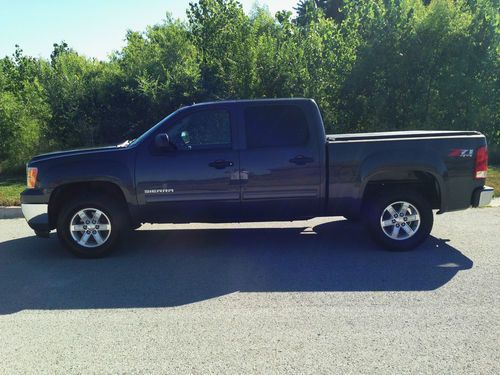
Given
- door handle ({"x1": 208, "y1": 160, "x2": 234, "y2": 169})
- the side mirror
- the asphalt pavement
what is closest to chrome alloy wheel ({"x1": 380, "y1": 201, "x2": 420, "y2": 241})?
the asphalt pavement

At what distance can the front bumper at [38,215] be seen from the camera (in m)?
5.97

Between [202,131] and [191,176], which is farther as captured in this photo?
[202,131]

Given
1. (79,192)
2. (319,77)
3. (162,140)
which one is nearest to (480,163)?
(162,140)

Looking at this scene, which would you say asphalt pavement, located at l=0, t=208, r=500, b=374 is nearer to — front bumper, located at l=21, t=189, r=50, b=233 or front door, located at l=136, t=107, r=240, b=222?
front bumper, located at l=21, t=189, r=50, b=233

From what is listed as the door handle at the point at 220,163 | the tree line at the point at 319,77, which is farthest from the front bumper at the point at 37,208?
the tree line at the point at 319,77

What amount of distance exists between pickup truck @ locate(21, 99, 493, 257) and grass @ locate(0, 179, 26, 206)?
13.9 ft

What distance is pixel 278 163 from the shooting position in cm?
593

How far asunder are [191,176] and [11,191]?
23.6 feet

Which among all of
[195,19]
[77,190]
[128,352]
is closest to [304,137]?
[77,190]

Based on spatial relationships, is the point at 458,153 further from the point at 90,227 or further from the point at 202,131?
the point at 90,227

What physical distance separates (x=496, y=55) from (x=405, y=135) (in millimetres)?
8780

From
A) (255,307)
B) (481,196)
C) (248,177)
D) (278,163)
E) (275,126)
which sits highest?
(275,126)

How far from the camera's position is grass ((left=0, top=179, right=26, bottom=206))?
9.73 metres

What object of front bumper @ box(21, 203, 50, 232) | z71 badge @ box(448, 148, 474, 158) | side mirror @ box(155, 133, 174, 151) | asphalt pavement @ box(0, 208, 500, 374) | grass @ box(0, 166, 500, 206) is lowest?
asphalt pavement @ box(0, 208, 500, 374)
